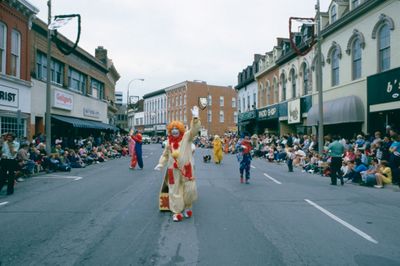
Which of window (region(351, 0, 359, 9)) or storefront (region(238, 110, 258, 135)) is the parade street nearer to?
window (region(351, 0, 359, 9))

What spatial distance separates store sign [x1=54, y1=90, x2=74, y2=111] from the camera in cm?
2577

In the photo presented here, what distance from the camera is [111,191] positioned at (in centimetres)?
1025

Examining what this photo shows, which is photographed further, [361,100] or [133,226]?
[361,100]

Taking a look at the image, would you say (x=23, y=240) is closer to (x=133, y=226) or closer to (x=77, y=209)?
(x=133, y=226)

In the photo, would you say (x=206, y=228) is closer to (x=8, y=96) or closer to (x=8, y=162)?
(x=8, y=162)

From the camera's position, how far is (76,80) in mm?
31266

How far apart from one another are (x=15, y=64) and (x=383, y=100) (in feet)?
63.7

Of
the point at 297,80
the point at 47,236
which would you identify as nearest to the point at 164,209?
the point at 47,236

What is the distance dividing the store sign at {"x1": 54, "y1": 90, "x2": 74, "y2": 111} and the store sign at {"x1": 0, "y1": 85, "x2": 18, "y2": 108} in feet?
18.2

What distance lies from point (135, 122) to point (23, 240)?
9229 centimetres

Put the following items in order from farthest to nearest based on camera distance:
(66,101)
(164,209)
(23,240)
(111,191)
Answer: (66,101) < (111,191) < (164,209) < (23,240)

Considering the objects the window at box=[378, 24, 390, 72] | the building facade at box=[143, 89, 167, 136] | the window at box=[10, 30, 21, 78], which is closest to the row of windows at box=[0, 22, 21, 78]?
the window at box=[10, 30, 21, 78]

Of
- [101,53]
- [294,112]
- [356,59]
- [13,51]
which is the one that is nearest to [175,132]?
[13,51]

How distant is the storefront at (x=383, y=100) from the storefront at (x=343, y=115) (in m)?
0.82
